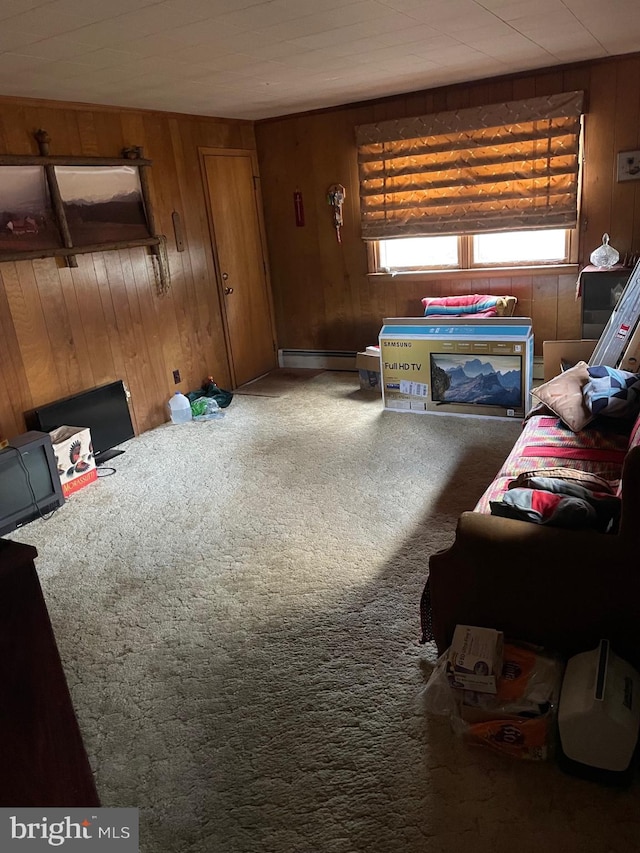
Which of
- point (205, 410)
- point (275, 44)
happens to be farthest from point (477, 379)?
point (275, 44)

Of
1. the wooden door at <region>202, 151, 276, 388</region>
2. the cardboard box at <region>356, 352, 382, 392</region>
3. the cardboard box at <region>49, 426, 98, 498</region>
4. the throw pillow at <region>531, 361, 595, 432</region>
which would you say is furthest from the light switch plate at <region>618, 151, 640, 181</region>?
the cardboard box at <region>49, 426, 98, 498</region>

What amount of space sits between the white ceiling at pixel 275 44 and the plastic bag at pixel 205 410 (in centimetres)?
219

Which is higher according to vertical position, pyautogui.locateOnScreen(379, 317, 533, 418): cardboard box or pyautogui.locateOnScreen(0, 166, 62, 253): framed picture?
pyautogui.locateOnScreen(0, 166, 62, 253): framed picture

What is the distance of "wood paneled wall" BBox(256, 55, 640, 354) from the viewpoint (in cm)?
446

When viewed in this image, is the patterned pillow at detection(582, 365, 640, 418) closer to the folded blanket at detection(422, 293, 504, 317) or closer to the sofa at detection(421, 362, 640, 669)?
the sofa at detection(421, 362, 640, 669)

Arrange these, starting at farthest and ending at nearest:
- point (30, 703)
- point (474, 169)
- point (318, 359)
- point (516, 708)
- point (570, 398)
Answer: point (318, 359), point (474, 169), point (570, 398), point (516, 708), point (30, 703)

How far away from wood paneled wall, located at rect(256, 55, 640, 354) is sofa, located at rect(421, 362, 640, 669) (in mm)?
3252

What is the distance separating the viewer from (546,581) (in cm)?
184

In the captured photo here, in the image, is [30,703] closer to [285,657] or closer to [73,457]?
[285,657]

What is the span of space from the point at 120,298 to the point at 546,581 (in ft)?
12.3

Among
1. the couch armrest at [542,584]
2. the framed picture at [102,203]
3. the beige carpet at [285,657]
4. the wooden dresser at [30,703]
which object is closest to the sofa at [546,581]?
the couch armrest at [542,584]

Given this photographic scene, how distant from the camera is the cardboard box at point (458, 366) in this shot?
14.3ft

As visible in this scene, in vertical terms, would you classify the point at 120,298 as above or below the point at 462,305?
above

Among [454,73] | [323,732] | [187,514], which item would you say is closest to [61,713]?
[323,732]
